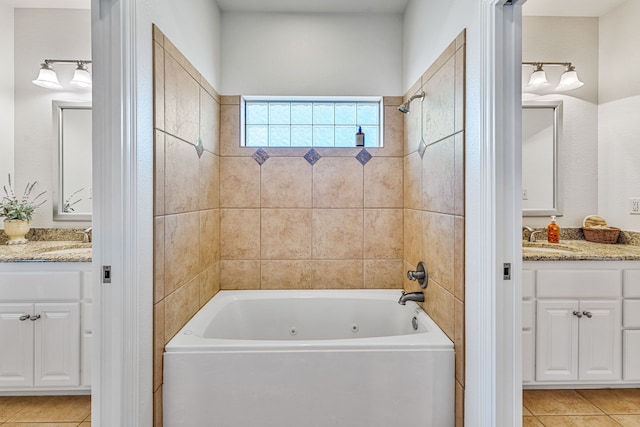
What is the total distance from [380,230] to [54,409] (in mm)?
2324

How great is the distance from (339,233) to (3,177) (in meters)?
2.43

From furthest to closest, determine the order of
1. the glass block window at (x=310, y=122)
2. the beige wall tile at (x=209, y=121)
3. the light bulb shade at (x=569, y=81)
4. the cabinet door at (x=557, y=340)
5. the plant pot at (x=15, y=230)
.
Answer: the glass block window at (x=310, y=122)
the light bulb shade at (x=569, y=81)
the plant pot at (x=15, y=230)
the beige wall tile at (x=209, y=121)
the cabinet door at (x=557, y=340)

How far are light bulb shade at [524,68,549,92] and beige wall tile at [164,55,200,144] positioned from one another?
93.8 inches

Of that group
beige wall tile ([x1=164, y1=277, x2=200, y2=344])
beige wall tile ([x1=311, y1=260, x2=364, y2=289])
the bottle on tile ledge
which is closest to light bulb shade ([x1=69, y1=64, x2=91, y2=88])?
beige wall tile ([x1=164, y1=277, x2=200, y2=344])

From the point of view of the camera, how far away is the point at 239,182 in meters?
2.74

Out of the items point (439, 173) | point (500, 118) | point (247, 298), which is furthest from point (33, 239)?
point (500, 118)

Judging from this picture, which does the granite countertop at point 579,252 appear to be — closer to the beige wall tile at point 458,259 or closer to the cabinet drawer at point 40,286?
the beige wall tile at point 458,259

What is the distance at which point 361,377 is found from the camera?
5.59 ft

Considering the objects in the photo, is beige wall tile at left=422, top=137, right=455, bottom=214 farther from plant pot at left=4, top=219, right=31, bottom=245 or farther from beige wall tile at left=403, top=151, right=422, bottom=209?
plant pot at left=4, top=219, right=31, bottom=245

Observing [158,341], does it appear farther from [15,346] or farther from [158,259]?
[15,346]

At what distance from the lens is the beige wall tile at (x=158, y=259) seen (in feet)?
5.25

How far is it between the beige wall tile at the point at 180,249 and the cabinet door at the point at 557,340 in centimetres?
207

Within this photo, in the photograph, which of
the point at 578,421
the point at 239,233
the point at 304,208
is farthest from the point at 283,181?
the point at 578,421

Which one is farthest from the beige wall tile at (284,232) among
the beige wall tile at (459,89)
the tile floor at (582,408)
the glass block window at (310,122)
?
the tile floor at (582,408)
